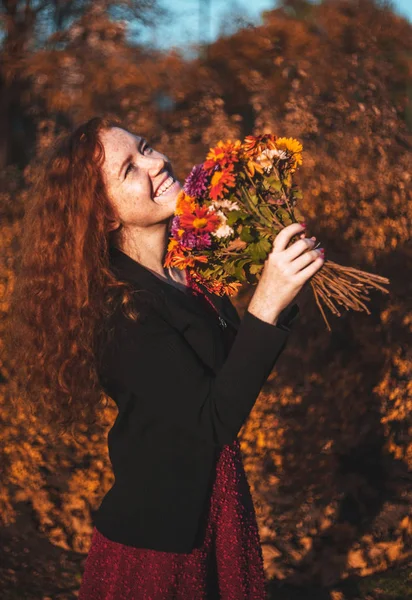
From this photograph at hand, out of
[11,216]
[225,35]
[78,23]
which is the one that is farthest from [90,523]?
[78,23]

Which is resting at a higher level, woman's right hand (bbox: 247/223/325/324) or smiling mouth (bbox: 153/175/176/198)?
woman's right hand (bbox: 247/223/325/324)

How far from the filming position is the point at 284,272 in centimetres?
168

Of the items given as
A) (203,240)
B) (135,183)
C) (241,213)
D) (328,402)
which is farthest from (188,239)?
(328,402)

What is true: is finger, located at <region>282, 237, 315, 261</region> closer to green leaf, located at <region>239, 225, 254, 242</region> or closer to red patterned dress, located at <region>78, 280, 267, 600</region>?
green leaf, located at <region>239, 225, 254, 242</region>

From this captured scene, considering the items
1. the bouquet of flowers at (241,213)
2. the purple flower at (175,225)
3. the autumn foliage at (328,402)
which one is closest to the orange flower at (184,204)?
the bouquet of flowers at (241,213)

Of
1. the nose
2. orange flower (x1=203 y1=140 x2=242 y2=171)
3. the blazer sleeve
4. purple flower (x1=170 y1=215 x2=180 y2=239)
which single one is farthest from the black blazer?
orange flower (x1=203 y1=140 x2=242 y2=171)

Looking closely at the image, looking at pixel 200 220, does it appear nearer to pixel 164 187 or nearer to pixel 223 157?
pixel 223 157

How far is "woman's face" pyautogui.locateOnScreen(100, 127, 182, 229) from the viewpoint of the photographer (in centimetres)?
208

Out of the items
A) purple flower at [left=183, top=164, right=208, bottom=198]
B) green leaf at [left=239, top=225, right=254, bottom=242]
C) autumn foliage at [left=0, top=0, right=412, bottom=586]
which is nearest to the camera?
green leaf at [left=239, top=225, right=254, bottom=242]

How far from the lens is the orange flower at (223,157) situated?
1.88m

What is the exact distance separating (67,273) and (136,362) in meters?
0.43

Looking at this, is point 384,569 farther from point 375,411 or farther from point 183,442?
point 183,442

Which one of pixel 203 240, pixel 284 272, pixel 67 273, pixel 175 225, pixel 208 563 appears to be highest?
pixel 284 272

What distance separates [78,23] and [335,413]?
7.63m
